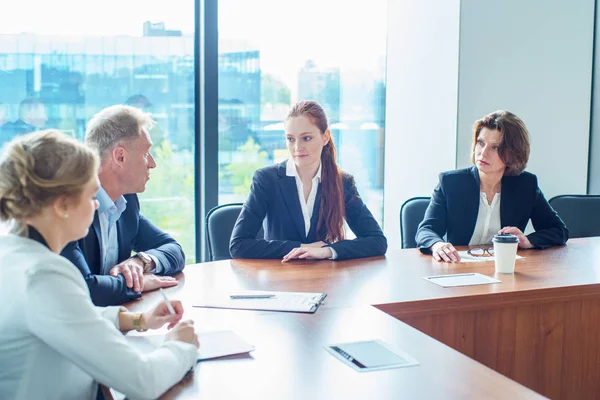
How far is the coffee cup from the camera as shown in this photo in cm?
268

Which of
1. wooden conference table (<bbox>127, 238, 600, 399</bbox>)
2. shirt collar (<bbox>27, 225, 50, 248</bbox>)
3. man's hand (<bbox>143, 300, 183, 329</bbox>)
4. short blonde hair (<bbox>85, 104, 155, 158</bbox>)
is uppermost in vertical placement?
short blonde hair (<bbox>85, 104, 155, 158</bbox>)

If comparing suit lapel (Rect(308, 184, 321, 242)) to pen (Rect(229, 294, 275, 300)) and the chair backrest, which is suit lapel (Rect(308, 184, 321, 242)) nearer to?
Result: the chair backrest

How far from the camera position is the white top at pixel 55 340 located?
1.43m

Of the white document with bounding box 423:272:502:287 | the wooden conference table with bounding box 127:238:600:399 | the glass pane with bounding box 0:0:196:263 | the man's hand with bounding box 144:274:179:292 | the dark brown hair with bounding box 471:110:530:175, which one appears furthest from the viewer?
the glass pane with bounding box 0:0:196:263

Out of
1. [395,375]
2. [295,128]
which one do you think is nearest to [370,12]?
[295,128]

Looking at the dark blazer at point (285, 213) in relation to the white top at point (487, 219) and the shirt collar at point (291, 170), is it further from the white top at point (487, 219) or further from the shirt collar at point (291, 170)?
the white top at point (487, 219)

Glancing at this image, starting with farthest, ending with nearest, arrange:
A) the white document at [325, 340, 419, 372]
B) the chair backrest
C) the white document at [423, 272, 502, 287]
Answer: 1. the chair backrest
2. the white document at [423, 272, 502, 287]
3. the white document at [325, 340, 419, 372]

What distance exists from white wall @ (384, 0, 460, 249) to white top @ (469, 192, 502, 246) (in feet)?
3.55

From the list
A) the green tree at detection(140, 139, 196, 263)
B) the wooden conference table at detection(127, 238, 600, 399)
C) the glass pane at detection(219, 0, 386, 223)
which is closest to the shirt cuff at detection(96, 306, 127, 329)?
the wooden conference table at detection(127, 238, 600, 399)

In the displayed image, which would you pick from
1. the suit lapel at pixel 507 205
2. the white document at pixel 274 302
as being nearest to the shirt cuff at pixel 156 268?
the white document at pixel 274 302

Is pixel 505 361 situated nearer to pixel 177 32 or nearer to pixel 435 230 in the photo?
pixel 435 230

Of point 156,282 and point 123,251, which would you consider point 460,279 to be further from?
point 123,251

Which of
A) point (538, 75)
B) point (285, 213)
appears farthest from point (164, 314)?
point (538, 75)

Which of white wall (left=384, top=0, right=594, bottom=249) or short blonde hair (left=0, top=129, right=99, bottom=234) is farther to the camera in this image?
white wall (left=384, top=0, right=594, bottom=249)
